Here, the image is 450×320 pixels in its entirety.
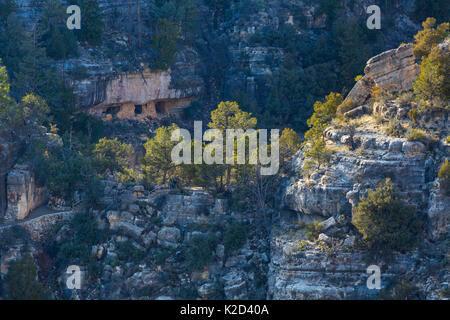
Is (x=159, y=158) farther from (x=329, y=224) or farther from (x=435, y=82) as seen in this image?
(x=435, y=82)

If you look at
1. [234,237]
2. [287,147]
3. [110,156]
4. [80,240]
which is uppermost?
[287,147]

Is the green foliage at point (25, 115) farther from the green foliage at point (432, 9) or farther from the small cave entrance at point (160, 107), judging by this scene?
the green foliage at point (432, 9)

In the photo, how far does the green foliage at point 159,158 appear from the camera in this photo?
5375 centimetres

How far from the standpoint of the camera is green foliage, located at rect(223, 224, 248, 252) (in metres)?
48.4

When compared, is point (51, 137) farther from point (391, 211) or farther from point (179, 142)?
point (391, 211)

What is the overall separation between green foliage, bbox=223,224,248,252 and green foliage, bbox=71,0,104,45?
3167 centimetres

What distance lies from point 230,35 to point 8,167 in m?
36.0

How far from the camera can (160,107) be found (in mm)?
77625

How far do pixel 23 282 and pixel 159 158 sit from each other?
14.3 metres

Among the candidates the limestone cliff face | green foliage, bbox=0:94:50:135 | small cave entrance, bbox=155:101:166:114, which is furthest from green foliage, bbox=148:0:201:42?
the limestone cliff face

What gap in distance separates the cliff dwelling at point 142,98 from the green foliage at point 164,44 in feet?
4.30

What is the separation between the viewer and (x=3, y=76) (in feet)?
178

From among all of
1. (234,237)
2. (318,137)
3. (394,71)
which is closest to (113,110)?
(318,137)

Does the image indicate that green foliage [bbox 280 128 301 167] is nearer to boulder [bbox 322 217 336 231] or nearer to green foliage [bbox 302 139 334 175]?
green foliage [bbox 302 139 334 175]
